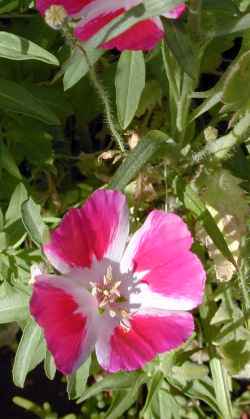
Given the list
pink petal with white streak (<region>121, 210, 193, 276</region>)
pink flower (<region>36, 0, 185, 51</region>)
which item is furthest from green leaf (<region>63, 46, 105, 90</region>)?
pink petal with white streak (<region>121, 210, 193, 276</region>)

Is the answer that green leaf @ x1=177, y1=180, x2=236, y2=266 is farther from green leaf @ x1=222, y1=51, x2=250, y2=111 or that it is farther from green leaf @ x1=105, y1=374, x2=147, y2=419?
green leaf @ x1=105, y1=374, x2=147, y2=419

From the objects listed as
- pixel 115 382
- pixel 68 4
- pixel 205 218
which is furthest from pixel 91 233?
pixel 115 382

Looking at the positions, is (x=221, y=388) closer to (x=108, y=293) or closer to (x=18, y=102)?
(x=108, y=293)

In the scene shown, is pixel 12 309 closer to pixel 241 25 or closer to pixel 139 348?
pixel 139 348

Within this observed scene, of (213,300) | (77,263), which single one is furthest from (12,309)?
(213,300)

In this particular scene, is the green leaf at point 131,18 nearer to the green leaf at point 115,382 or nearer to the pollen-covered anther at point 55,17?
the pollen-covered anther at point 55,17

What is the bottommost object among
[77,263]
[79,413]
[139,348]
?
[79,413]

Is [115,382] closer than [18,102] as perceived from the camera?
No

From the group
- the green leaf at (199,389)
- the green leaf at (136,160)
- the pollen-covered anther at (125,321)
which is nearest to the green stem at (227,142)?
the green leaf at (136,160)
